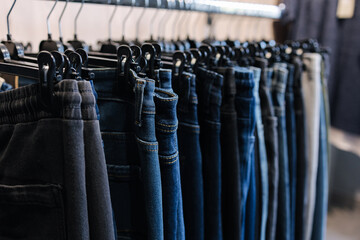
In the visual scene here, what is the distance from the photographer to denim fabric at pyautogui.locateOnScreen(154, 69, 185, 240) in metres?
0.44

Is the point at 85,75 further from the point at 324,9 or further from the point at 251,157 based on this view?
the point at 324,9

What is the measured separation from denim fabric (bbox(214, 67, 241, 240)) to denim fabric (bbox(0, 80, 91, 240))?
0.92 feet

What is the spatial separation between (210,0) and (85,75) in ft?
2.19

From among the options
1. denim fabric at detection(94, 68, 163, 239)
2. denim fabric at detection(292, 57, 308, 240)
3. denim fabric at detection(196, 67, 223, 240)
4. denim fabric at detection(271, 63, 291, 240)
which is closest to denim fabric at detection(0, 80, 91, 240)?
denim fabric at detection(94, 68, 163, 239)

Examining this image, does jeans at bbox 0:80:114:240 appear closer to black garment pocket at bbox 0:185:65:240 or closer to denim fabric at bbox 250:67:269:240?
black garment pocket at bbox 0:185:65:240

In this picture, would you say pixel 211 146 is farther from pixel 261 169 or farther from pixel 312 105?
pixel 312 105

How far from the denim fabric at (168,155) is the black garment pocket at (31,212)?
0.48ft

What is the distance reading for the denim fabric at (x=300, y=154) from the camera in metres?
0.82

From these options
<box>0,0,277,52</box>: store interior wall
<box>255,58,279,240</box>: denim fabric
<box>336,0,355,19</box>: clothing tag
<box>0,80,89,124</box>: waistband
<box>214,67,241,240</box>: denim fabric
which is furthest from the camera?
<box>336,0,355,19</box>: clothing tag

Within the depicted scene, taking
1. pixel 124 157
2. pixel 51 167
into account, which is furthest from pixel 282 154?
pixel 51 167

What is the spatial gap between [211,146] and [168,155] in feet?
0.41

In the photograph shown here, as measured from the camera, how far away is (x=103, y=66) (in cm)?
53

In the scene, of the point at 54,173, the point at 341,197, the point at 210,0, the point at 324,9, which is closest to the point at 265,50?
the point at 210,0

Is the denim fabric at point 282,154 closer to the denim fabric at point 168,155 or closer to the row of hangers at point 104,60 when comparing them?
the row of hangers at point 104,60
